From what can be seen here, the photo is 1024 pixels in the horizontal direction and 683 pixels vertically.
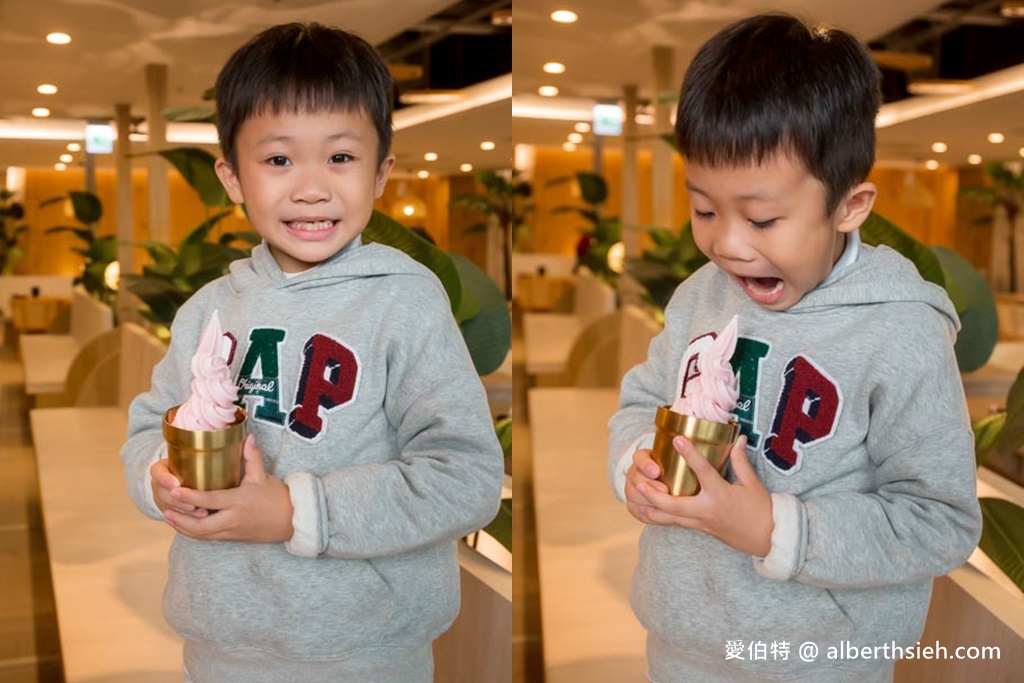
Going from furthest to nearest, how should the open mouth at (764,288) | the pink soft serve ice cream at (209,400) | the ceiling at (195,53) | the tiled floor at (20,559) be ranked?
the tiled floor at (20,559) < the ceiling at (195,53) < the open mouth at (764,288) < the pink soft serve ice cream at (209,400)

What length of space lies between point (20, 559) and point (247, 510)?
0.51m

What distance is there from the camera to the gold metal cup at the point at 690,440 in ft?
2.30

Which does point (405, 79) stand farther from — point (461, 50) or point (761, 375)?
point (761, 375)

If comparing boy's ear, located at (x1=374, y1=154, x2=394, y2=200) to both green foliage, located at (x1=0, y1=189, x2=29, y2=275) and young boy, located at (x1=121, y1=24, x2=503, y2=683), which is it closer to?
young boy, located at (x1=121, y1=24, x2=503, y2=683)

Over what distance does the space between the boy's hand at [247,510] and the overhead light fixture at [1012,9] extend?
2.89ft

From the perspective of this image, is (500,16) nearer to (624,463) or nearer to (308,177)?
(308,177)

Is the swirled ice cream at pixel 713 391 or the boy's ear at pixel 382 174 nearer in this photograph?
the swirled ice cream at pixel 713 391

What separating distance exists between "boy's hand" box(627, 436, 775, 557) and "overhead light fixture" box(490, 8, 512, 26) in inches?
20.9

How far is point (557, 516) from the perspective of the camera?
1.20 metres

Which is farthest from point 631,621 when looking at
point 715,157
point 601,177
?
point 715,157

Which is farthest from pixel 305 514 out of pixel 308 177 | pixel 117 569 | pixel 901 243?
pixel 901 243

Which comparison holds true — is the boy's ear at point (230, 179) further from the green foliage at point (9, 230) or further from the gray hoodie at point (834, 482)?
the gray hoodie at point (834, 482)

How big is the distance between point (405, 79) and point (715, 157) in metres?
0.38

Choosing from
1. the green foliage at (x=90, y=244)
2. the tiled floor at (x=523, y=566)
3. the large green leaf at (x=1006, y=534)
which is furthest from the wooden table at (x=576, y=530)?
the green foliage at (x=90, y=244)
